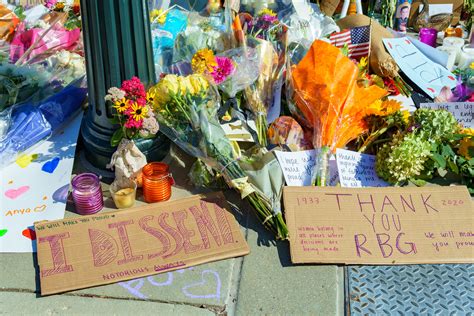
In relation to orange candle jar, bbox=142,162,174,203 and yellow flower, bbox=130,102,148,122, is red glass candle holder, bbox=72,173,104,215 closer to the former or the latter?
orange candle jar, bbox=142,162,174,203

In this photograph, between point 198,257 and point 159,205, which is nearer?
point 198,257

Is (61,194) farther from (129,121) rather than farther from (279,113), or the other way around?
(279,113)

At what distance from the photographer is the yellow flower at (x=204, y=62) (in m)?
2.79

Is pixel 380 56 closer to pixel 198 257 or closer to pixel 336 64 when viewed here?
pixel 336 64

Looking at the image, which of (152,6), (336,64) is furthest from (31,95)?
(336,64)

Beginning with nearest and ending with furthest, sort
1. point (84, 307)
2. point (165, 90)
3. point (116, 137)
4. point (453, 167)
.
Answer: point (84, 307) < point (165, 90) < point (116, 137) < point (453, 167)

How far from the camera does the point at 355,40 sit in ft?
11.9

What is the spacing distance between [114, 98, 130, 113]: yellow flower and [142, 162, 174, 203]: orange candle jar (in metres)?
0.37

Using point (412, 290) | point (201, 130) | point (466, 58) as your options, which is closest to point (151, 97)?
point (201, 130)

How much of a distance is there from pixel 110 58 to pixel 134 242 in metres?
0.97

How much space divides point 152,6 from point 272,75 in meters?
1.31

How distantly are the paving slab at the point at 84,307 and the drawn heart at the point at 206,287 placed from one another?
7 centimetres

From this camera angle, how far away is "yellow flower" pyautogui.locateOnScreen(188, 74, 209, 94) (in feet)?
8.48

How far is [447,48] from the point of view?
392cm
